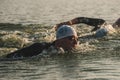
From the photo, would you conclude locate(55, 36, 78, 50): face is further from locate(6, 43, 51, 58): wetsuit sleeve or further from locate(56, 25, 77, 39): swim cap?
locate(6, 43, 51, 58): wetsuit sleeve

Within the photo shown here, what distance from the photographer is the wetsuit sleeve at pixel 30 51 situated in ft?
69.6

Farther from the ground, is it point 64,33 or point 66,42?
point 64,33

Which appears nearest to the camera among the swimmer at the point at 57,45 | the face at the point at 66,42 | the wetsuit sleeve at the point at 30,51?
the wetsuit sleeve at the point at 30,51

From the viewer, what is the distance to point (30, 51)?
21.4 meters

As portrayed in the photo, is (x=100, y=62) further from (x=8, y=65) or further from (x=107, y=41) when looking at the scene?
(x=107, y=41)

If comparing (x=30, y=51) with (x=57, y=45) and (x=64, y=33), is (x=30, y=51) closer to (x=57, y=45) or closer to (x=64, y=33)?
(x=57, y=45)

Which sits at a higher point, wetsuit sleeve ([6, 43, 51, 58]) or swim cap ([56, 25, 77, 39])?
swim cap ([56, 25, 77, 39])

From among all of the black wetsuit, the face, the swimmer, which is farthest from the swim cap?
the black wetsuit

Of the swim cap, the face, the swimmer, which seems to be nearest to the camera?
the swimmer

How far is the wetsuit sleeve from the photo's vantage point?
835 inches

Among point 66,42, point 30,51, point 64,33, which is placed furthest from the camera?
point 64,33

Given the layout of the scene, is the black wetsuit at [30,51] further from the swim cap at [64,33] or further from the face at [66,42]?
the swim cap at [64,33]

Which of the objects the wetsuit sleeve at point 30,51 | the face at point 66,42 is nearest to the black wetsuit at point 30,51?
the wetsuit sleeve at point 30,51

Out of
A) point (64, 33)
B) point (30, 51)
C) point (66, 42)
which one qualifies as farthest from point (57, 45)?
point (30, 51)
